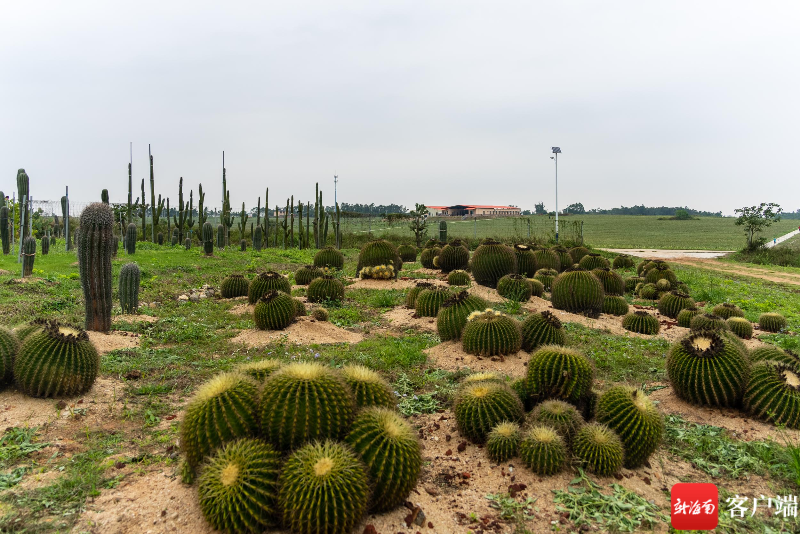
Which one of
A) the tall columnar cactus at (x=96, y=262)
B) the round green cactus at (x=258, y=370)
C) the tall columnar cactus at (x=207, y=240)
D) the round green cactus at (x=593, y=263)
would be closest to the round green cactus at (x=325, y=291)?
the tall columnar cactus at (x=96, y=262)

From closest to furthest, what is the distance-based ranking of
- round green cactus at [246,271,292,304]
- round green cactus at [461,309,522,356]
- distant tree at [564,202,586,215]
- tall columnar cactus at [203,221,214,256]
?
round green cactus at [461,309,522,356], round green cactus at [246,271,292,304], tall columnar cactus at [203,221,214,256], distant tree at [564,202,586,215]

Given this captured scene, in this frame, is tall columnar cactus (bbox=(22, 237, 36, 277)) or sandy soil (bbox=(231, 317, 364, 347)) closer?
sandy soil (bbox=(231, 317, 364, 347))

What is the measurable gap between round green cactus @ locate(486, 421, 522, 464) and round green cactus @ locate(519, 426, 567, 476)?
0.37ft

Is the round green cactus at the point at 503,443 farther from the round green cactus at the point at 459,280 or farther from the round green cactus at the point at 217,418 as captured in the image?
the round green cactus at the point at 459,280

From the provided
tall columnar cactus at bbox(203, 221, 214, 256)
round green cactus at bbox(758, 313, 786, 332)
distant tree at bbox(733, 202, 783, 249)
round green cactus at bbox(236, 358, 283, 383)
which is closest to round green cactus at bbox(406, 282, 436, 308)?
round green cactus at bbox(236, 358, 283, 383)

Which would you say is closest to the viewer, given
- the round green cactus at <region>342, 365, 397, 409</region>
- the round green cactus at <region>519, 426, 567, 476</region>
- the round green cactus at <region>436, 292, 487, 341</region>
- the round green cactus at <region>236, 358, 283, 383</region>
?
the round green cactus at <region>342, 365, 397, 409</region>

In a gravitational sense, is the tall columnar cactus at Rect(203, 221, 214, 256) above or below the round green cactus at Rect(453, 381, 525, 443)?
above

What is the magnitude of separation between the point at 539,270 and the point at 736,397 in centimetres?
988

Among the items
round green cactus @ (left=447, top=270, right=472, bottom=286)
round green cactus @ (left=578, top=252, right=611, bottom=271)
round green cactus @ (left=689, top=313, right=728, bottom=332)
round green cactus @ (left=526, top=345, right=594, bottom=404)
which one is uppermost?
round green cactus @ (left=578, top=252, right=611, bottom=271)

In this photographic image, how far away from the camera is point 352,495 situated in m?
3.42

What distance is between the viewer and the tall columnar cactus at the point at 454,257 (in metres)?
17.8

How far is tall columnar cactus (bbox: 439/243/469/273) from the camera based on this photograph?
17.8 m

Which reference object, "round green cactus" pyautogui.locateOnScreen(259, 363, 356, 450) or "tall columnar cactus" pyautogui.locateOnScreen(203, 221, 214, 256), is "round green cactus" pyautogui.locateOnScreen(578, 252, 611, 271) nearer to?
"round green cactus" pyautogui.locateOnScreen(259, 363, 356, 450)

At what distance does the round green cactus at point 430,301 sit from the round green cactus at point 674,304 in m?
5.99
